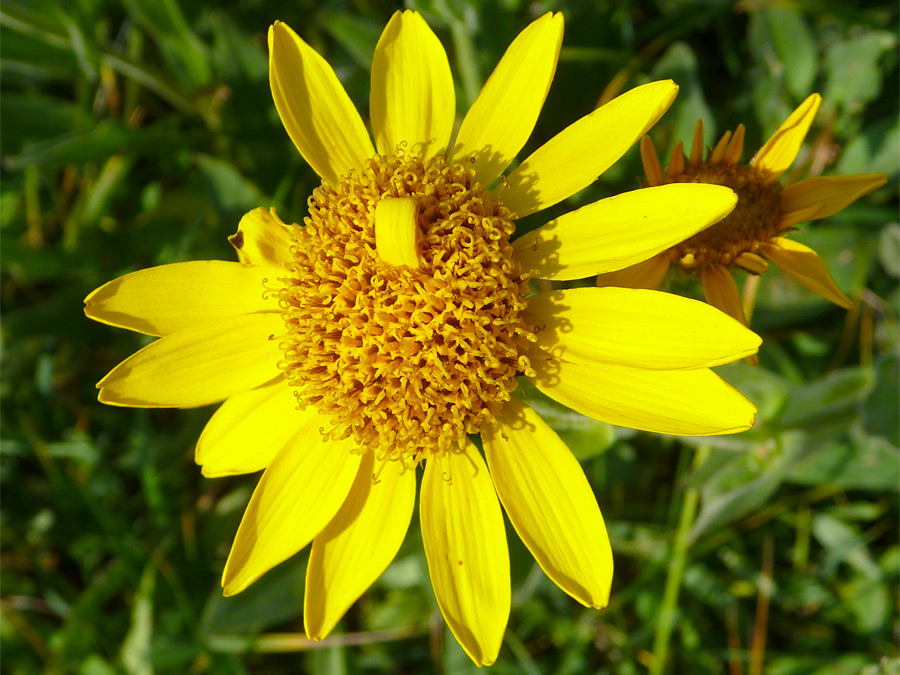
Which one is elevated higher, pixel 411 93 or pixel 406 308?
pixel 411 93

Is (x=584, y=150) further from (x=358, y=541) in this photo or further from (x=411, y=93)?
(x=358, y=541)

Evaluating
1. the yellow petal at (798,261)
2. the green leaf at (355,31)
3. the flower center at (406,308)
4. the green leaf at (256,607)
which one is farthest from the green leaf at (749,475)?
the green leaf at (355,31)

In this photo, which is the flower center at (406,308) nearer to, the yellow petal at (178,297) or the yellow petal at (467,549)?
the yellow petal at (467,549)

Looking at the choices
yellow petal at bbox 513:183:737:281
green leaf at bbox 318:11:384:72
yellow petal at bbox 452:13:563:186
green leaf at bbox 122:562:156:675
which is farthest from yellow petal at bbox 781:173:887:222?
green leaf at bbox 122:562:156:675

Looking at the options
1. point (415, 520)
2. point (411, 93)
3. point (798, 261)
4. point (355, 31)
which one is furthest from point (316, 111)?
point (415, 520)

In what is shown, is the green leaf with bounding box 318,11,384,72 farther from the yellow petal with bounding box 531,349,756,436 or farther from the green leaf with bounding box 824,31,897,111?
the green leaf with bounding box 824,31,897,111
